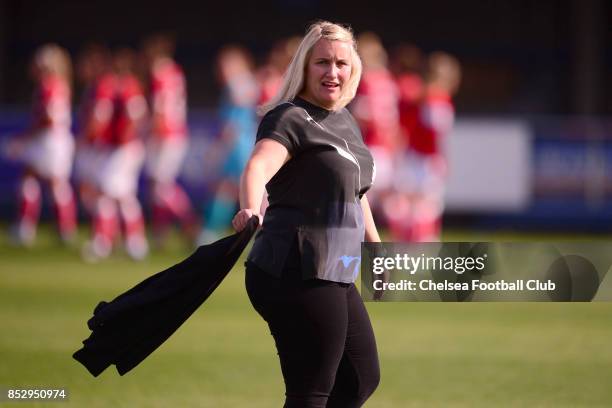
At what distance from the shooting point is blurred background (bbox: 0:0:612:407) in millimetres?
8266

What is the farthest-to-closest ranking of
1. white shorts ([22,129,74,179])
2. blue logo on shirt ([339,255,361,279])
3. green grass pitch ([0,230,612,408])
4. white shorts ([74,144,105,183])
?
white shorts ([22,129,74,179]) < white shorts ([74,144,105,183]) < green grass pitch ([0,230,612,408]) < blue logo on shirt ([339,255,361,279])

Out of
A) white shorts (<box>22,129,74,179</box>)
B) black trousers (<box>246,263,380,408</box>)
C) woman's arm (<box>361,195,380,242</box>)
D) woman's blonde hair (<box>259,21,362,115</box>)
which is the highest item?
white shorts (<box>22,129,74,179</box>)

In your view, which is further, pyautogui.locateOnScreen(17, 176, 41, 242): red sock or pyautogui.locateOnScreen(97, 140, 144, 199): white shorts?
pyautogui.locateOnScreen(17, 176, 41, 242): red sock

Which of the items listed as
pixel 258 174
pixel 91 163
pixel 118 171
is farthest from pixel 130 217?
pixel 258 174

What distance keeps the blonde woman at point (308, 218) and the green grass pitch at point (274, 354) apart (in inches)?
89.3

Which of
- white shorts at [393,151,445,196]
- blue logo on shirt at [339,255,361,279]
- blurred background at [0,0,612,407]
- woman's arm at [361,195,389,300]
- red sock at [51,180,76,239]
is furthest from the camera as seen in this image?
red sock at [51,180,76,239]

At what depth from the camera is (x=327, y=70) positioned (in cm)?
491

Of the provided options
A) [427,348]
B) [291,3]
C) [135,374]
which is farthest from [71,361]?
[291,3]

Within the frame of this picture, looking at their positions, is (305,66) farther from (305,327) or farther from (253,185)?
(305,327)

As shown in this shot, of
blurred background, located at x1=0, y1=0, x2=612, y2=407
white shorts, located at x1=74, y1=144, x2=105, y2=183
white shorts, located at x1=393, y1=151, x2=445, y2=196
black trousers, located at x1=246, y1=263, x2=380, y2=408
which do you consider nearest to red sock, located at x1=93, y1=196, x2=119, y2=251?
blurred background, located at x1=0, y1=0, x2=612, y2=407

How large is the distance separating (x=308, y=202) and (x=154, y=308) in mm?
747

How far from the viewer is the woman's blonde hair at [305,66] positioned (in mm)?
4922

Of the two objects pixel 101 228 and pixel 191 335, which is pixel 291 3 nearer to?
pixel 101 228

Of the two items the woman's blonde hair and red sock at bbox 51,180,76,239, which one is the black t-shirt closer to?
the woman's blonde hair
